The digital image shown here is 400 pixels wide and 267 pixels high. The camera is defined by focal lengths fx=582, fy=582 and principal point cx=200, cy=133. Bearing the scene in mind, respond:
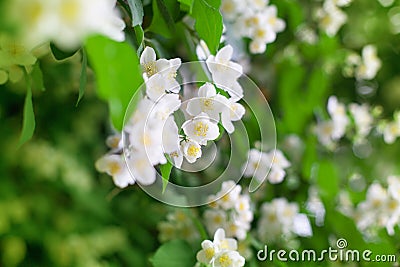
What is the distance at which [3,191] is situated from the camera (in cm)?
109

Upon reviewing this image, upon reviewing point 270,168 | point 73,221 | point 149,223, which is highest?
point 270,168

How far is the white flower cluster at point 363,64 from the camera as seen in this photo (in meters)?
0.90

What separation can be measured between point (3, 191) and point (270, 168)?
60 cm

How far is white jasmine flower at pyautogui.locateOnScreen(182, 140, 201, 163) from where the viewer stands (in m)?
0.46

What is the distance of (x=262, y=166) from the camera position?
698 mm

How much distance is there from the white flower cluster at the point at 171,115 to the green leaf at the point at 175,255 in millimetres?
124

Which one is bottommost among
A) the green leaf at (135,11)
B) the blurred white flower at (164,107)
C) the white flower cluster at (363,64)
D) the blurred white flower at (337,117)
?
the blurred white flower at (337,117)

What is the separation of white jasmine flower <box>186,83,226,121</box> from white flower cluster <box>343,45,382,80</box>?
0.49 metres

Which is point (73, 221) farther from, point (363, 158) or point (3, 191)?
point (363, 158)

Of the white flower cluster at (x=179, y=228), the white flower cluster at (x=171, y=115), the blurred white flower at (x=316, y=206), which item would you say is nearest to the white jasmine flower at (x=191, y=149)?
the white flower cluster at (x=171, y=115)

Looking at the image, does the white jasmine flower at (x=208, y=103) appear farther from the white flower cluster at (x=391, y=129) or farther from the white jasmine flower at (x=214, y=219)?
the white flower cluster at (x=391, y=129)

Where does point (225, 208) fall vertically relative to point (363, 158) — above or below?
above

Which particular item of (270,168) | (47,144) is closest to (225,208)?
(270,168)

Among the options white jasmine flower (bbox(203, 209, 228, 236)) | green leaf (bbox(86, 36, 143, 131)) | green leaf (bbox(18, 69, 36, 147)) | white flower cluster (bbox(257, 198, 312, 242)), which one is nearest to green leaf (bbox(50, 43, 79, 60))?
green leaf (bbox(18, 69, 36, 147))
